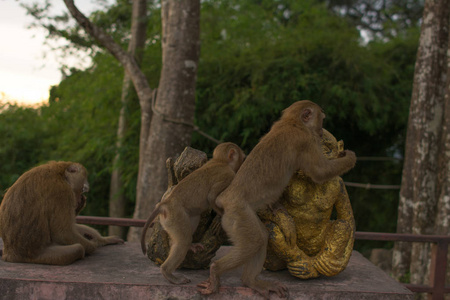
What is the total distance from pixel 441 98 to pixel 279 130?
147 inches

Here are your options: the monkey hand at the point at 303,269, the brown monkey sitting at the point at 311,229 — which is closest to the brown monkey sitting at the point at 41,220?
the brown monkey sitting at the point at 311,229

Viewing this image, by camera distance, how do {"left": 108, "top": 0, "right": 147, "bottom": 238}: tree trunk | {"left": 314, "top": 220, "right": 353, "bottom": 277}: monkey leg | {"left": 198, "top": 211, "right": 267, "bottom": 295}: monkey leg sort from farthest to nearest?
{"left": 108, "top": 0, "right": 147, "bottom": 238}: tree trunk, {"left": 314, "top": 220, "right": 353, "bottom": 277}: monkey leg, {"left": 198, "top": 211, "right": 267, "bottom": 295}: monkey leg

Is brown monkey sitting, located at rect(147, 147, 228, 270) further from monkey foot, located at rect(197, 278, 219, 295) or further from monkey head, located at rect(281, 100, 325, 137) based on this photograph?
monkey head, located at rect(281, 100, 325, 137)

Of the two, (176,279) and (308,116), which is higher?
(308,116)

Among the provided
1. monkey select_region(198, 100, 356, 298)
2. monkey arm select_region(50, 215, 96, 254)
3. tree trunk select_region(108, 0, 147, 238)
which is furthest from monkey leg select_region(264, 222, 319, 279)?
tree trunk select_region(108, 0, 147, 238)

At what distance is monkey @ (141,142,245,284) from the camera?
2799mm

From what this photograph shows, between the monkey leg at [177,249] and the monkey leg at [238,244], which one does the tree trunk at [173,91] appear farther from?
the monkey leg at [238,244]

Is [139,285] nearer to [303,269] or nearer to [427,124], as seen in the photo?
[303,269]

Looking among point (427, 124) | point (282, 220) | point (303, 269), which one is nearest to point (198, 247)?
point (282, 220)

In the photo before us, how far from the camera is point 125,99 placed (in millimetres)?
7281

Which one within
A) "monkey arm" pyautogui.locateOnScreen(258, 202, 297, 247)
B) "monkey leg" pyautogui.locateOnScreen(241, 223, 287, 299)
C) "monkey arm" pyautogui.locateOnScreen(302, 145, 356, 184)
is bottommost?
"monkey leg" pyautogui.locateOnScreen(241, 223, 287, 299)

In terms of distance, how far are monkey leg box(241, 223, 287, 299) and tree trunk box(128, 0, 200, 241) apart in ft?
10.0

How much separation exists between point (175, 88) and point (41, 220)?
2842 millimetres

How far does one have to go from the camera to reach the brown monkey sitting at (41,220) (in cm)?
316
